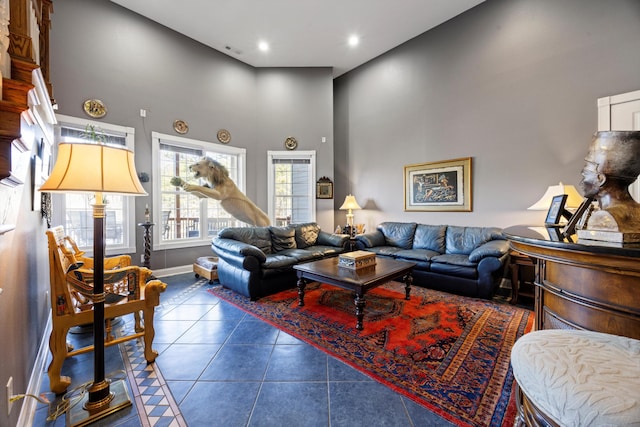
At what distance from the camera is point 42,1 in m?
2.22

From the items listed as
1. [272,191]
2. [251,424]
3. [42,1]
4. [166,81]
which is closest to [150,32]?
[166,81]

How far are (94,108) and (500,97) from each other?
6.07 metres

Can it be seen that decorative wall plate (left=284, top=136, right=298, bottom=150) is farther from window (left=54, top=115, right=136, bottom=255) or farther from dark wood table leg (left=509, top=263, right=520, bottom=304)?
dark wood table leg (left=509, top=263, right=520, bottom=304)

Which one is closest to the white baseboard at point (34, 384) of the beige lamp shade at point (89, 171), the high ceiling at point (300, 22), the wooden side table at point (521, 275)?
the beige lamp shade at point (89, 171)

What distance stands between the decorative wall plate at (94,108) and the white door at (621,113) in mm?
6654

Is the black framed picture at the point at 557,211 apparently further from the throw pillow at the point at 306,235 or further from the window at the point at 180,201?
the window at the point at 180,201

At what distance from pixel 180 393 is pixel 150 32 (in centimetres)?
541

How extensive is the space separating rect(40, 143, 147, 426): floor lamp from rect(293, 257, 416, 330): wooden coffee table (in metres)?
1.71

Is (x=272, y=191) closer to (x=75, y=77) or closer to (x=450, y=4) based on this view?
(x=75, y=77)

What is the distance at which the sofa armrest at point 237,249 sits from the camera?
3.09 meters

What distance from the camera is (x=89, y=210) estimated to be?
12.3 ft

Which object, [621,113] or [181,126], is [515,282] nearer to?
[621,113]

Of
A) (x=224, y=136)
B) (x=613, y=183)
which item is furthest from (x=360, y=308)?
(x=224, y=136)

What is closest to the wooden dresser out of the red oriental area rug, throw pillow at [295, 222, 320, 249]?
the red oriental area rug
